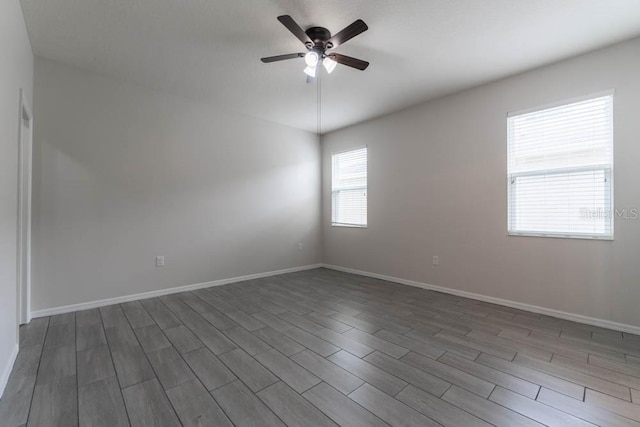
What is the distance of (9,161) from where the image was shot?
1.86m

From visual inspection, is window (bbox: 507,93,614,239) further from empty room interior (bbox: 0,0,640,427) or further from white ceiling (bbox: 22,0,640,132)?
white ceiling (bbox: 22,0,640,132)

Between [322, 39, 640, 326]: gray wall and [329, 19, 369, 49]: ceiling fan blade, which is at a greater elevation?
[329, 19, 369, 49]: ceiling fan blade

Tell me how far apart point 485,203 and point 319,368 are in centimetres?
279

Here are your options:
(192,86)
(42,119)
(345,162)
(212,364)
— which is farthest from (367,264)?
(42,119)

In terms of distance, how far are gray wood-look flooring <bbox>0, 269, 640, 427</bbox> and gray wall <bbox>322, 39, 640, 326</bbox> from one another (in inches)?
16.8

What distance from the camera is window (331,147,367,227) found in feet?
16.0

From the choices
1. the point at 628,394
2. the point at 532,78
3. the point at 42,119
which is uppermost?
the point at 532,78

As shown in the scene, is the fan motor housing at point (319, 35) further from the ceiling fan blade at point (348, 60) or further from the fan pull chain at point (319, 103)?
the fan pull chain at point (319, 103)

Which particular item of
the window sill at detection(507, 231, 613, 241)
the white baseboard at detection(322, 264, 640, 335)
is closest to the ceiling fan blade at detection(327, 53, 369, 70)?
the window sill at detection(507, 231, 613, 241)

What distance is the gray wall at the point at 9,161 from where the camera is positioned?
1.71 m

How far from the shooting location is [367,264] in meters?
4.72

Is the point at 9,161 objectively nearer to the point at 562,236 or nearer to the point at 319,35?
the point at 319,35

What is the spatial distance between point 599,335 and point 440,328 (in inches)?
53.9

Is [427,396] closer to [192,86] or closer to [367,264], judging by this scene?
[367,264]
